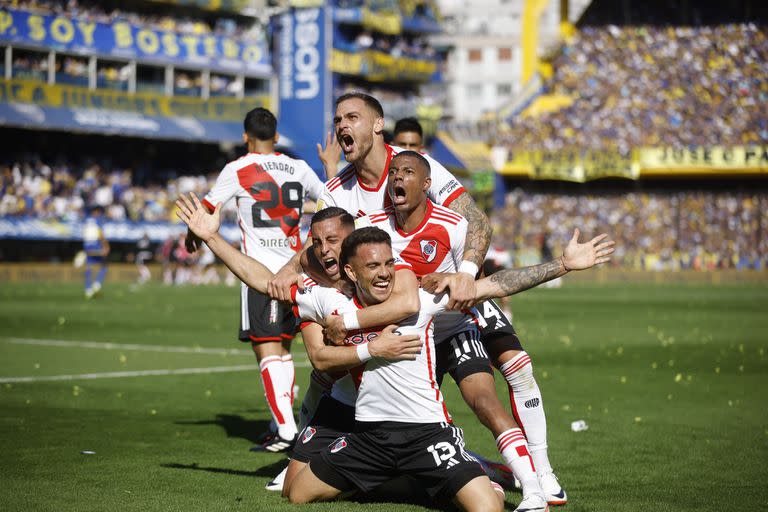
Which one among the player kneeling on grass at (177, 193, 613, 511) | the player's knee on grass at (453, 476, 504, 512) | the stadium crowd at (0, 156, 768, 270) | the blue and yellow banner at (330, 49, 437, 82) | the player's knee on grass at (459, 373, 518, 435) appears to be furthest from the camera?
the blue and yellow banner at (330, 49, 437, 82)

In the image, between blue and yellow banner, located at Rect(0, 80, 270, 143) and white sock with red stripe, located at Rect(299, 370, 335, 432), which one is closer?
white sock with red stripe, located at Rect(299, 370, 335, 432)

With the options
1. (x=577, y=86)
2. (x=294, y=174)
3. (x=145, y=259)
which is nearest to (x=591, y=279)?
(x=577, y=86)

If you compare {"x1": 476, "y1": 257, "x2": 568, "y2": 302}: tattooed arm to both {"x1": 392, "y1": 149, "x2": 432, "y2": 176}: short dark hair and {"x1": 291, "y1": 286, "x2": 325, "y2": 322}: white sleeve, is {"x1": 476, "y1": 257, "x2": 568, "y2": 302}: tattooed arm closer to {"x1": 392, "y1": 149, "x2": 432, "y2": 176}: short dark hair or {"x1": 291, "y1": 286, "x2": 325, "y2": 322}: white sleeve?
{"x1": 392, "y1": 149, "x2": 432, "y2": 176}: short dark hair

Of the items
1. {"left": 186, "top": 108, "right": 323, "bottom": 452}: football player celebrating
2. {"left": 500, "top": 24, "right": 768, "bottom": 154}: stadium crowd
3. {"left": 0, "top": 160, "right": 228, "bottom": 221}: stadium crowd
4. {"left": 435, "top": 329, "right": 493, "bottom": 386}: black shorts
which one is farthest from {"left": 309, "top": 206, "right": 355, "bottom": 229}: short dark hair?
{"left": 500, "top": 24, "right": 768, "bottom": 154}: stadium crowd

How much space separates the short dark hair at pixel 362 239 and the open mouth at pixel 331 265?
1.29ft

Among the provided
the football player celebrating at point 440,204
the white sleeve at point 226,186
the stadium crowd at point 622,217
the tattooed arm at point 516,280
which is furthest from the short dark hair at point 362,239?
the stadium crowd at point 622,217

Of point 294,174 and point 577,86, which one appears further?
point 577,86

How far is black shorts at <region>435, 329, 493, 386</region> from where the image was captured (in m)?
7.39

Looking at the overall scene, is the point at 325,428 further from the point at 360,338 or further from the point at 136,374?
the point at 136,374

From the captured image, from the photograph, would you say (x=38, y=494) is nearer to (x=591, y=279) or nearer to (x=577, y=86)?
(x=591, y=279)

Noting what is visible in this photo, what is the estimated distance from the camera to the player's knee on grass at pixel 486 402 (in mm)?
7129

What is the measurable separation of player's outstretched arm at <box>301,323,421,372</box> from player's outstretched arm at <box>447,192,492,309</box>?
359mm

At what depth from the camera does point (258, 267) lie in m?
7.47

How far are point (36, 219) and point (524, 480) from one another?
129 feet
